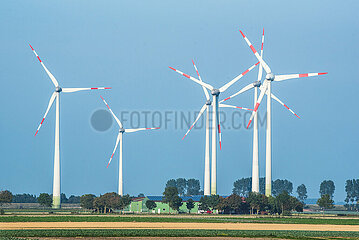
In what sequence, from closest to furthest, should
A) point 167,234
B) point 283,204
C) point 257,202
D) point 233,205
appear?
point 167,234 → point 257,202 → point 283,204 → point 233,205

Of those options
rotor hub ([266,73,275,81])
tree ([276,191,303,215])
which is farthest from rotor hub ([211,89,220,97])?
tree ([276,191,303,215])

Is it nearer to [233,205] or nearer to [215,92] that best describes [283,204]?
[233,205]

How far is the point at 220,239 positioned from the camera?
77562 millimetres

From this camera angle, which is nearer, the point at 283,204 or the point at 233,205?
the point at 283,204

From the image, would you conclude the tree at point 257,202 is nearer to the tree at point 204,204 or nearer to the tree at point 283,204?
the tree at point 283,204

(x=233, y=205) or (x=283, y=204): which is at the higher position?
(x=283, y=204)

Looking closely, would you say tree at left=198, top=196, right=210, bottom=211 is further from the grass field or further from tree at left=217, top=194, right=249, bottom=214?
the grass field

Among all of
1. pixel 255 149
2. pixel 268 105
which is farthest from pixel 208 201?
pixel 268 105

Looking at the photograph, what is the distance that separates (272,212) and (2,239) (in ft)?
409

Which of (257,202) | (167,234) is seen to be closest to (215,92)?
(257,202)

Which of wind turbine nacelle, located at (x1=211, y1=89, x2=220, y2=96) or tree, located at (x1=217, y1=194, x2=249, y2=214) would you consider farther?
tree, located at (x1=217, y1=194, x2=249, y2=214)

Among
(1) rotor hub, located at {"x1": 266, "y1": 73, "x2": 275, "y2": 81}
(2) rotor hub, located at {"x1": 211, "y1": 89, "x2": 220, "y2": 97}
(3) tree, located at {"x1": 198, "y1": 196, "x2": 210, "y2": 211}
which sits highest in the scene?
(1) rotor hub, located at {"x1": 266, "y1": 73, "x2": 275, "y2": 81}

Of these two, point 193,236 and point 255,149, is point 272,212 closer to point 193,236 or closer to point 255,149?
point 255,149

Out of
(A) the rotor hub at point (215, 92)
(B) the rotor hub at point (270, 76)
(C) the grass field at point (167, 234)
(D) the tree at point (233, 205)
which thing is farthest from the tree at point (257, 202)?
(C) the grass field at point (167, 234)
